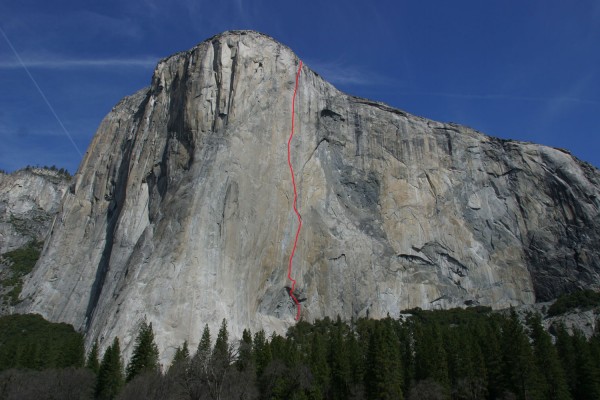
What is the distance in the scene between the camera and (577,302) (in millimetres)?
59500

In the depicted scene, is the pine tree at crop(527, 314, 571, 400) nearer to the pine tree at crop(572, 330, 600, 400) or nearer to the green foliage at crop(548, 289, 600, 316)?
the pine tree at crop(572, 330, 600, 400)

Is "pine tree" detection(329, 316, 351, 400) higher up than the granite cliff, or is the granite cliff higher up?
the granite cliff

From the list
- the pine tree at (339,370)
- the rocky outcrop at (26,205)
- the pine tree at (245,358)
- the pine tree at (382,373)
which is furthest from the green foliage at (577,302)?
the rocky outcrop at (26,205)

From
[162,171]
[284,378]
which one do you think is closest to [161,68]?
[162,171]

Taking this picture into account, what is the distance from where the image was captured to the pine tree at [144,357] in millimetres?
40728

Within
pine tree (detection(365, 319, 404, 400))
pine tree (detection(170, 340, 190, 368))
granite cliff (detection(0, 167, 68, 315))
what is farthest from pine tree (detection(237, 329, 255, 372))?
granite cliff (detection(0, 167, 68, 315))

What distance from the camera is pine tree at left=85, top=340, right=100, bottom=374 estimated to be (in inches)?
1692

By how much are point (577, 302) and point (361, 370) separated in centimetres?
3103

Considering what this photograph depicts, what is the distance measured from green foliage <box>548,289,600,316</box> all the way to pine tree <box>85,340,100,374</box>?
1735 inches

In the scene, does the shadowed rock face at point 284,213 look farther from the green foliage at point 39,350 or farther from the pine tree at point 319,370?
the pine tree at point 319,370

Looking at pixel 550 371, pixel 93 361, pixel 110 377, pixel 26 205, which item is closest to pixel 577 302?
pixel 550 371

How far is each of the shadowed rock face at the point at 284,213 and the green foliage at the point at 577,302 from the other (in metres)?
4.45

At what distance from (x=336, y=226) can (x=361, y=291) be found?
24.6 ft

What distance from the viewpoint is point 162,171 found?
2458 inches
